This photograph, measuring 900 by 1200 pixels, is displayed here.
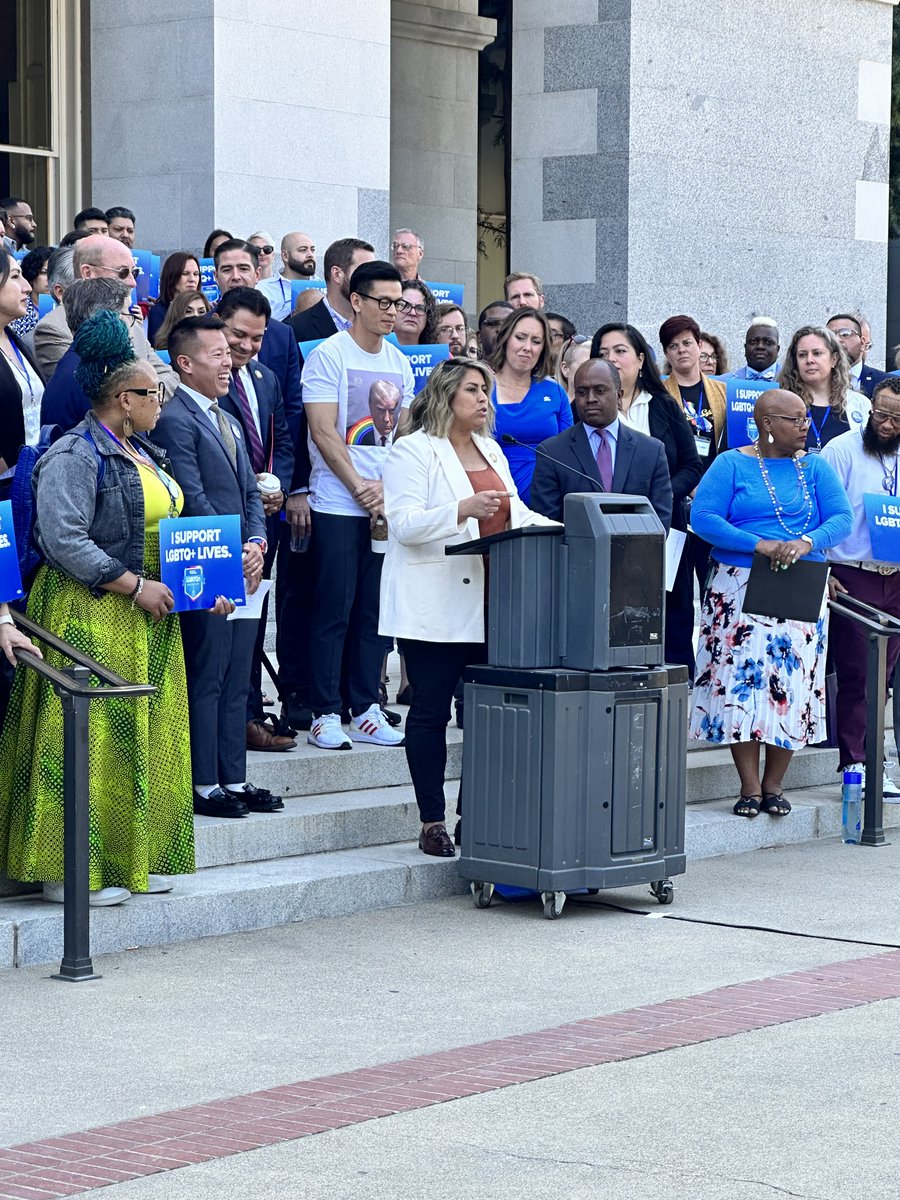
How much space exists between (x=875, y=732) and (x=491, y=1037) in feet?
13.0

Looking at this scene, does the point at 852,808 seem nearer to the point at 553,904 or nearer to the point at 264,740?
the point at 553,904

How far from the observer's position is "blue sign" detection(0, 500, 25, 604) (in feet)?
21.8

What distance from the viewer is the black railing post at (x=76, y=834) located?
6582 millimetres

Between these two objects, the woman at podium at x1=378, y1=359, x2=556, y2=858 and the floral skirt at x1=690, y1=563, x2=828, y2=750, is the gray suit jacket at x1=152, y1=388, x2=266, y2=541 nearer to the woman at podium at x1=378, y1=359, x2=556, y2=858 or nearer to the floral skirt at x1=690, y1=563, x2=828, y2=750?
the woman at podium at x1=378, y1=359, x2=556, y2=858

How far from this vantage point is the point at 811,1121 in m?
5.34

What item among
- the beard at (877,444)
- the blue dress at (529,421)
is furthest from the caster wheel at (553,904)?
the beard at (877,444)

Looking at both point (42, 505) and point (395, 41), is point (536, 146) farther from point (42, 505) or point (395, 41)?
point (42, 505)

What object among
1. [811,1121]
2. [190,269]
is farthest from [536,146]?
[811,1121]

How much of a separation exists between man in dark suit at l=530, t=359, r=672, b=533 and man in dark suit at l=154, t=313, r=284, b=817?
138 centimetres

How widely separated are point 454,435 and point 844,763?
3.19 meters

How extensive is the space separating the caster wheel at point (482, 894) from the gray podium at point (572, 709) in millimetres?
31

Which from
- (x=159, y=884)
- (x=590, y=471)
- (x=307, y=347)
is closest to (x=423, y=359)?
(x=307, y=347)

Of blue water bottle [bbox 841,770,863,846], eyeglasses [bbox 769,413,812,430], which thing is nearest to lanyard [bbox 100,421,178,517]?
eyeglasses [bbox 769,413,812,430]

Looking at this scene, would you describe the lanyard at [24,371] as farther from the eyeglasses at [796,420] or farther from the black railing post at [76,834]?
the eyeglasses at [796,420]
